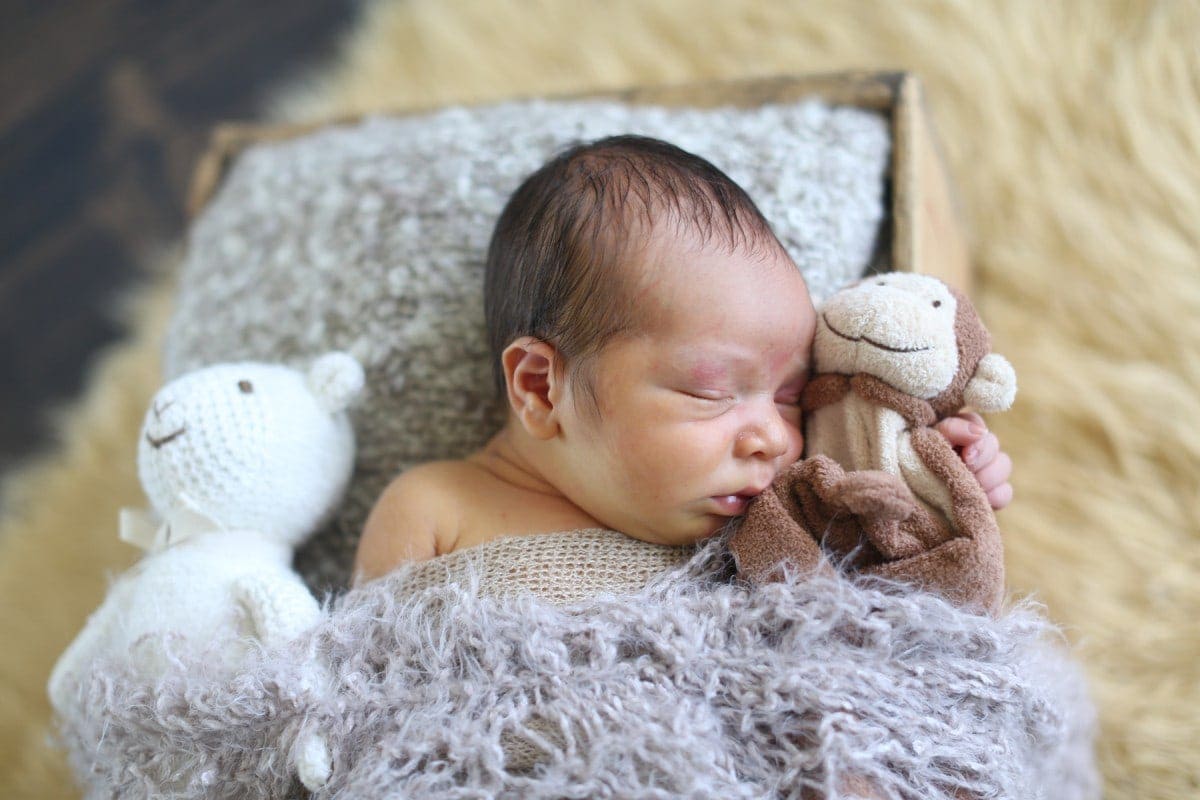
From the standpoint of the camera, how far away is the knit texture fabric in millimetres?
1017

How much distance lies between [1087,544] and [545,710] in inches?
32.5

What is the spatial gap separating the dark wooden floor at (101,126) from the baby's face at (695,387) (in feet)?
4.37

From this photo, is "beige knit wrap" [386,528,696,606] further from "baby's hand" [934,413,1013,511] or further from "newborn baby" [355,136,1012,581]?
"baby's hand" [934,413,1013,511]

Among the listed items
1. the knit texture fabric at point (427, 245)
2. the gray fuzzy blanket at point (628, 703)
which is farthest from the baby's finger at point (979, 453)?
the knit texture fabric at point (427, 245)

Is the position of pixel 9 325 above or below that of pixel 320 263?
below

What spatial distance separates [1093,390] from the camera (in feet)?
4.17

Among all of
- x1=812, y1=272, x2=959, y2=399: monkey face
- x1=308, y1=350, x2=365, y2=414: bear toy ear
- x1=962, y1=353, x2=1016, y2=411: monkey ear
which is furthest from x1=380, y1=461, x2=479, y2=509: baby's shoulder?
x1=962, y1=353, x2=1016, y2=411: monkey ear

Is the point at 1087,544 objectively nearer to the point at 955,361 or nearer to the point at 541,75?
the point at 955,361

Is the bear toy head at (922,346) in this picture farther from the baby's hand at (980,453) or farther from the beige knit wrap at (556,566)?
the beige knit wrap at (556,566)

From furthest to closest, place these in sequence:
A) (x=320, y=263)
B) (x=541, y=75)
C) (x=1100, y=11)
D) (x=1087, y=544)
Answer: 1. (x=541, y=75)
2. (x=1100, y=11)
3. (x=1087, y=544)
4. (x=320, y=263)

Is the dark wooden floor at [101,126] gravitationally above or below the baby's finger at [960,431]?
above

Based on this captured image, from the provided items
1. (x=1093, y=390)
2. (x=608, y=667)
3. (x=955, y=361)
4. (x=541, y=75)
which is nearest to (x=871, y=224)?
(x=955, y=361)

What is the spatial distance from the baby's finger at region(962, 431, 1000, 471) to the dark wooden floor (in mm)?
1523

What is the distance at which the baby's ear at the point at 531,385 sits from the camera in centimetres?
86
